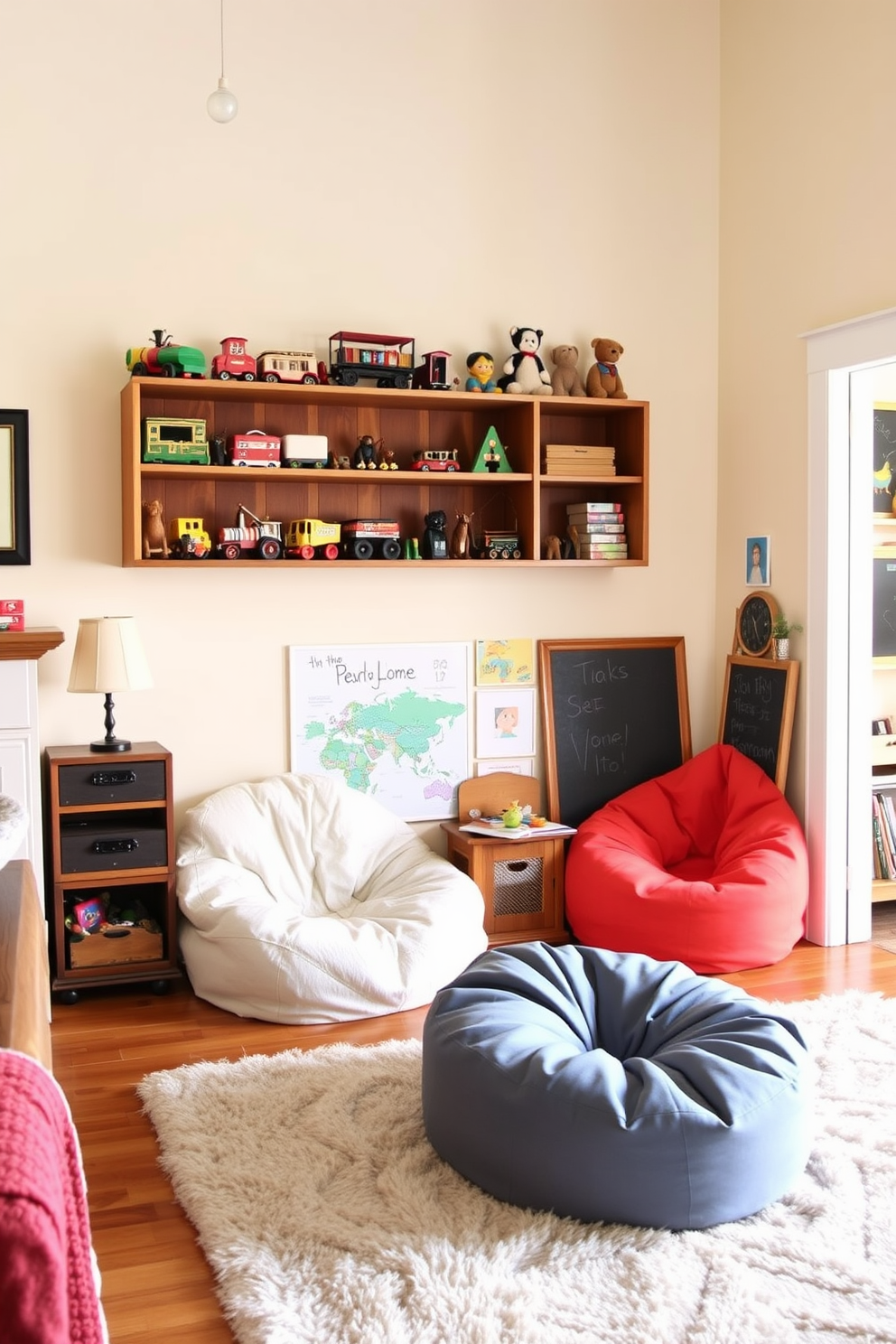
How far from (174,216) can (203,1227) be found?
3140 millimetres

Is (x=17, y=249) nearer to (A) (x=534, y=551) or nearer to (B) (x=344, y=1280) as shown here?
(A) (x=534, y=551)

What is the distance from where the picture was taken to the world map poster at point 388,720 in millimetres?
4391

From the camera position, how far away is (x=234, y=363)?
400 cm

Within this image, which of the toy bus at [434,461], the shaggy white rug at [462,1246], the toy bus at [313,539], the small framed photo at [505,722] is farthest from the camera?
the small framed photo at [505,722]

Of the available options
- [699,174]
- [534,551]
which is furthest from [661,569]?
[699,174]

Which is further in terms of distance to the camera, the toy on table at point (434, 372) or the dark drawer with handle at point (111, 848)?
the toy on table at point (434, 372)

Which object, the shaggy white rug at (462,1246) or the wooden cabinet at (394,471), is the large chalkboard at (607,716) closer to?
the wooden cabinet at (394,471)

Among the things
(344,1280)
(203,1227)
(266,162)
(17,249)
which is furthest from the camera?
(266,162)

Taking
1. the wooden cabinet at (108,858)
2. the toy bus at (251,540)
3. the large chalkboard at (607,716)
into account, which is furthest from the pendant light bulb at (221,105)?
the large chalkboard at (607,716)

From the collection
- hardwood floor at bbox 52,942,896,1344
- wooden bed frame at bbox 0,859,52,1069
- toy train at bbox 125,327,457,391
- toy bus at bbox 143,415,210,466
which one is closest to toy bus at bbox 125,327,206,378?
toy train at bbox 125,327,457,391

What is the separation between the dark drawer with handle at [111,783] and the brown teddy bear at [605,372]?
209 centimetres

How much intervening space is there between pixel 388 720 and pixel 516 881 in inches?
29.1

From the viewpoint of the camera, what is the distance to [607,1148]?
234cm

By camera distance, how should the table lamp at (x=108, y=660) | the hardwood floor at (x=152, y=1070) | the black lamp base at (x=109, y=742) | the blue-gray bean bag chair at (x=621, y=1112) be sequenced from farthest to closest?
the black lamp base at (x=109, y=742) < the table lamp at (x=108, y=660) < the blue-gray bean bag chair at (x=621, y=1112) < the hardwood floor at (x=152, y=1070)
